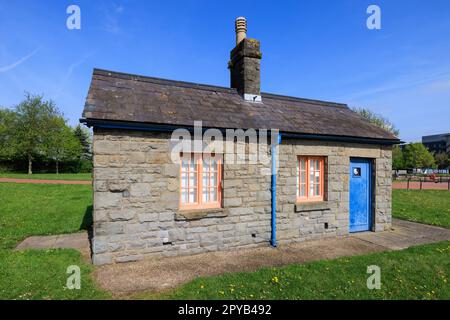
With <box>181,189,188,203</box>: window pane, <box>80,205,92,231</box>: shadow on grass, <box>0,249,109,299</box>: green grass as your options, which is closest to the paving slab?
<box>0,249,109,299</box>: green grass

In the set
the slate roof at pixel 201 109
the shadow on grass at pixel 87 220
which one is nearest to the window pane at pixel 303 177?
the slate roof at pixel 201 109

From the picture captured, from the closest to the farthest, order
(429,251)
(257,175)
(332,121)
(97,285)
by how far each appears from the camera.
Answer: (97,285)
(429,251)
(257,175)
(332,121)

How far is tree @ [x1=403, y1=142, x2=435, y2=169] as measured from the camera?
58.1 m

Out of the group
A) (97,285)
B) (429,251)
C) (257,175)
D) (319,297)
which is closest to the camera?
(319,297)

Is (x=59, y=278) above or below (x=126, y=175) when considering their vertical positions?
below

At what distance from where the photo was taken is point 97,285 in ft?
15.5

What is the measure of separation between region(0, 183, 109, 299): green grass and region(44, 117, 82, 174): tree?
2304cm

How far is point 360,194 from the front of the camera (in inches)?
340

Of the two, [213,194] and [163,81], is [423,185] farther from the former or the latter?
[163,81]

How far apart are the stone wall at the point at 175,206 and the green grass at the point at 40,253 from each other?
91 cm

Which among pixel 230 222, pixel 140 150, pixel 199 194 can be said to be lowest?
pixel 230 222
